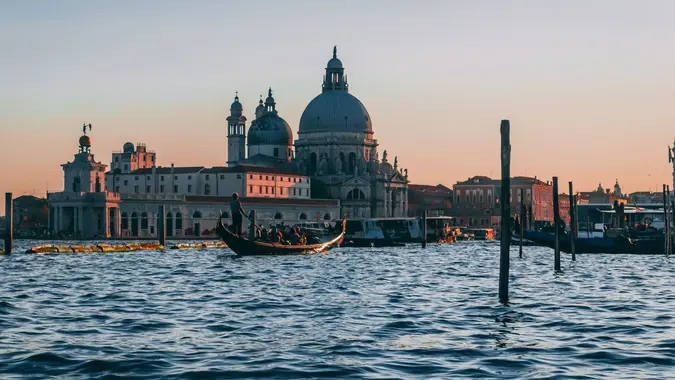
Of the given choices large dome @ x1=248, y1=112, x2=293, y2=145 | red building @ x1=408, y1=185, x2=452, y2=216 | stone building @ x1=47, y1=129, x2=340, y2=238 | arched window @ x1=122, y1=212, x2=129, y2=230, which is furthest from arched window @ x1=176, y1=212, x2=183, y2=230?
red building @ x1=408, y1=185, x2=452, y2=216

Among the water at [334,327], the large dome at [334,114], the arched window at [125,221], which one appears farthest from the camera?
the large dome at [334,114]

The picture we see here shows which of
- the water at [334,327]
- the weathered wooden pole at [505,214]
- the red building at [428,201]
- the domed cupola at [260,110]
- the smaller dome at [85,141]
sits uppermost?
the domed cupola at [260,110]

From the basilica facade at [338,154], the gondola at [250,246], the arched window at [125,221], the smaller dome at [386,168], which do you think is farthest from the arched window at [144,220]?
the gondola at [250,246]

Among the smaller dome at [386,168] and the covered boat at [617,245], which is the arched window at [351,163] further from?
the covered boat at [617,245]

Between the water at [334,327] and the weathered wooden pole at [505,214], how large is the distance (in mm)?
615

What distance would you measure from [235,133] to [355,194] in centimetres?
2655

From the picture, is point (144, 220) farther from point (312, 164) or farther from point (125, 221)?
point (312, 164)

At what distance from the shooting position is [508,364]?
18281 mm

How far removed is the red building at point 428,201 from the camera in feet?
597

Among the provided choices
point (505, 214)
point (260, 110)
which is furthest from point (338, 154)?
point (505, 214)

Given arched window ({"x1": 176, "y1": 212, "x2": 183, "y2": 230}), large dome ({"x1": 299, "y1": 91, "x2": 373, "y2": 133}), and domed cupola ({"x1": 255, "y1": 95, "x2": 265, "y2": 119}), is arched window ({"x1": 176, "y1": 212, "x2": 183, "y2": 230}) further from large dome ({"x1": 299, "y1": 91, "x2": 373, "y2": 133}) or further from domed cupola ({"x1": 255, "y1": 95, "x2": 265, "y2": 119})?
domed cupola ({"x1": 255, "y1": 95, "x2": 265, "y2": 119})

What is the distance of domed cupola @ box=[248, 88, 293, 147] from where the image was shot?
170 meters

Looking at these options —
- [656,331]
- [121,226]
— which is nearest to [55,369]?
[656,331]

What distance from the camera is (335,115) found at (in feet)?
533
